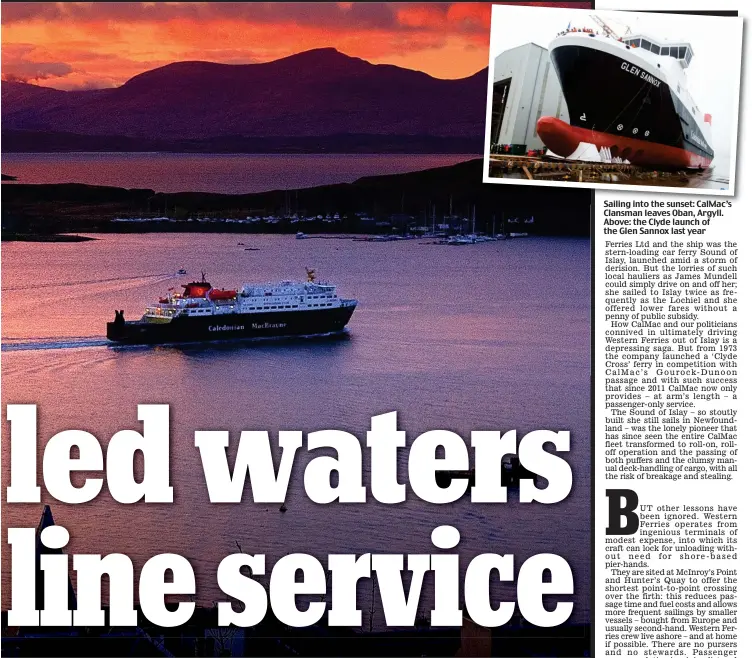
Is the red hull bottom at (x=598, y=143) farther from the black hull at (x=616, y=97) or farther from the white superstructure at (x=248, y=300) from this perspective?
the white superstructure at (x=248, y=300)

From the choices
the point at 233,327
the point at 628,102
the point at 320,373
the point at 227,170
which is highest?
the point at 628,102

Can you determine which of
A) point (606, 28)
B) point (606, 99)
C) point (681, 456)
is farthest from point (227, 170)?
point (681, 456)

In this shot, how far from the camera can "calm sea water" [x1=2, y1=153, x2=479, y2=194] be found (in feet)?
26.3

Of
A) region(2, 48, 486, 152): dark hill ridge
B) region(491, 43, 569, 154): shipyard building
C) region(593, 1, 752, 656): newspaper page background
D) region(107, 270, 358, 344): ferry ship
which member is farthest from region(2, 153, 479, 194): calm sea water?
region(593, 1, 752, 656): newspaper page background

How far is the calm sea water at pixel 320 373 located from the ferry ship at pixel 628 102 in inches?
30.9

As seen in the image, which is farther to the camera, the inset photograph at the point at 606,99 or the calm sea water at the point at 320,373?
the calm sea water at the point at 320,373

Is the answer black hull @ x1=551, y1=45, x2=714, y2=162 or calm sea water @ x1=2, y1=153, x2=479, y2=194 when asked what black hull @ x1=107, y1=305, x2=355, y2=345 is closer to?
calm sea water @ x1=2, y1=153, x2=479, y2=194

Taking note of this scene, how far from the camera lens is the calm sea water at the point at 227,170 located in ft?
26.3

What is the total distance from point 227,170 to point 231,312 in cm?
78

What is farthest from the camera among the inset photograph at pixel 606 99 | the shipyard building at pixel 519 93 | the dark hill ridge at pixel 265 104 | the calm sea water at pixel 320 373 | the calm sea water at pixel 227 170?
the calm sea water at pixel 227 170

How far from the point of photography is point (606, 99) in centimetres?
689

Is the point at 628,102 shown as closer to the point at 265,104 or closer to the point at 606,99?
the point at 606,99

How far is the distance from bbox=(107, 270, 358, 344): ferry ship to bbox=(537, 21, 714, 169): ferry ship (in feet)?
5.88

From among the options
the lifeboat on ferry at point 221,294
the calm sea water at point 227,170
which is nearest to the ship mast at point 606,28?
the calm sea water at point 227,170
